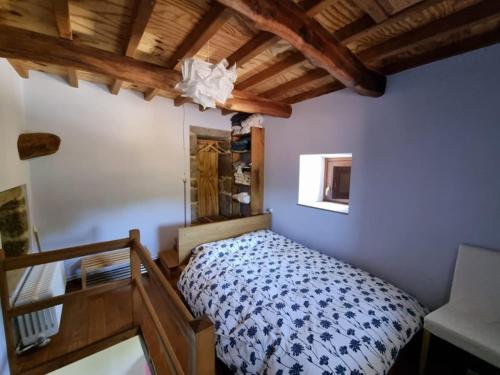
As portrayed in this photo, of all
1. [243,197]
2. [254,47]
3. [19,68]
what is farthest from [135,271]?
[19,68]

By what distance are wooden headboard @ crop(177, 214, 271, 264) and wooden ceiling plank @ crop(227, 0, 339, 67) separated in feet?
5.76

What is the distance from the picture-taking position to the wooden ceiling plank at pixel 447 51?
4.32ft

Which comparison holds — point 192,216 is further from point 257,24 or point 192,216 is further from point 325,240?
point 257,24

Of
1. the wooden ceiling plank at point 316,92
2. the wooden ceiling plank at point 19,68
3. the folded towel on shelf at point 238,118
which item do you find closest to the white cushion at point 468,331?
the wooden ceiling plank at point 316,92

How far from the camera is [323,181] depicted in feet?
9.11

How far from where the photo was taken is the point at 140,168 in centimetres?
273

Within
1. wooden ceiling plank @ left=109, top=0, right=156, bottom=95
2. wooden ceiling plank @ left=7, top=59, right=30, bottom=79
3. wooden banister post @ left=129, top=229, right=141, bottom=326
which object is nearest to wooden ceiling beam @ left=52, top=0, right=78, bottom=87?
wooden ceiling plank @ left=109, top=0, right=156, bottom=95

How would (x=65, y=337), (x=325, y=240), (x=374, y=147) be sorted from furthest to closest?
(x=325, y=240) → (x=374, y=147) → (x=65, y=337)

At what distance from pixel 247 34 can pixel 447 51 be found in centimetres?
140

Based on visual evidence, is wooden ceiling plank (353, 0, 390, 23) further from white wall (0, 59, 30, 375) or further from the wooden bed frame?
white wall (0, 59, 30, 375)

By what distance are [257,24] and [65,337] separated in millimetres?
2693

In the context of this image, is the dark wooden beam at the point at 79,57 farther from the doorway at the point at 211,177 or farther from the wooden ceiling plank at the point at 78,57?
the doorway at the point at 211,177

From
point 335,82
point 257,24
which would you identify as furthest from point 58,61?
point 335,82

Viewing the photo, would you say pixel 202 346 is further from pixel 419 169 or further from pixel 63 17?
pixel 419 169
